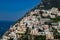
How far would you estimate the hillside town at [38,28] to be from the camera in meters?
21.3

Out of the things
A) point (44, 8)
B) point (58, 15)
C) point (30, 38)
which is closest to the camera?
point (30, 38)

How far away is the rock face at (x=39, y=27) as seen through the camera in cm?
2128

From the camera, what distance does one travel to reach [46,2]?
27.0m

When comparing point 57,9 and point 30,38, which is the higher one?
point 57,9

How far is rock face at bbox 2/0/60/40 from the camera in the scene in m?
21.3

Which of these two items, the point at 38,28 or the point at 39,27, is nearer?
the point at 38,28

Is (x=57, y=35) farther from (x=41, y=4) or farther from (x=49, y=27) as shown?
(x=41, y=4)

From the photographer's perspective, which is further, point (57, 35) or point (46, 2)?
point (46, 2)

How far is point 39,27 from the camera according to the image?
72.1 ft

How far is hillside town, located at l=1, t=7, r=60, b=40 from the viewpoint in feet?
69.9

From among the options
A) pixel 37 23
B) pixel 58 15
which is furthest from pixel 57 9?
pixel 37 23

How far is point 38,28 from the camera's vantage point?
2175 centimetres

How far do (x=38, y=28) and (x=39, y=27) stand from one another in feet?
0.76

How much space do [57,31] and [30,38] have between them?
156 cm
